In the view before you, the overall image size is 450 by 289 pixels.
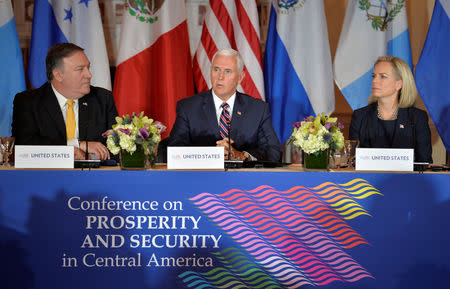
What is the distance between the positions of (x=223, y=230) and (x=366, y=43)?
2.77 metres

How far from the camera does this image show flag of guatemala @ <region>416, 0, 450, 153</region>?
12.4ft

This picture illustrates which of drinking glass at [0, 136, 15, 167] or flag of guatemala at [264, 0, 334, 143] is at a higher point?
flag of guatemala at [264, 0, 334, 143]

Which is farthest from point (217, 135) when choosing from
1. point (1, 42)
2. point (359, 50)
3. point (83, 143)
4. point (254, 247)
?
point (1, 42)

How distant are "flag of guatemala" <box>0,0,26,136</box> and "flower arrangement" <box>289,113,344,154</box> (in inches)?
104

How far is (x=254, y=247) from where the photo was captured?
6.55 feet

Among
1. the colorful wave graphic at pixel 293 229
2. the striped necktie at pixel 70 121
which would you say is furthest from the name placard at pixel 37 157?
the striped necktie at pixel 70 121

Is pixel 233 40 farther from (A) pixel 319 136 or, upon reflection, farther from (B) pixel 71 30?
(A) pixel 319 136

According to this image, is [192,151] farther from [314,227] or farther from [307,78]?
[307,78]

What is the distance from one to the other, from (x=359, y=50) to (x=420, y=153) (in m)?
1.31

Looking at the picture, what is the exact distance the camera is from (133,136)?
2123 mm

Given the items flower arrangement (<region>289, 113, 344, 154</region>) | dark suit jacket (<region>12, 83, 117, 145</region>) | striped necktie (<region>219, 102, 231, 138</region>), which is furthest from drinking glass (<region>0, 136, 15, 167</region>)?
flower arrangement (<region>289, 113, 344, 154</region>)

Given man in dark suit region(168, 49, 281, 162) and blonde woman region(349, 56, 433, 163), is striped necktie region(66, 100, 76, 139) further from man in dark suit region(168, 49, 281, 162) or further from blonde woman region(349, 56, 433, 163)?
blonde woman region(349, 56, 433, 163)

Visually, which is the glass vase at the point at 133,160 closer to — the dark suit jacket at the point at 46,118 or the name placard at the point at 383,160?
the dark suit jacket at the point at 46,118

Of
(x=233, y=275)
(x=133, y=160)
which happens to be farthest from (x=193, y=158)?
(x=233, y=275)
